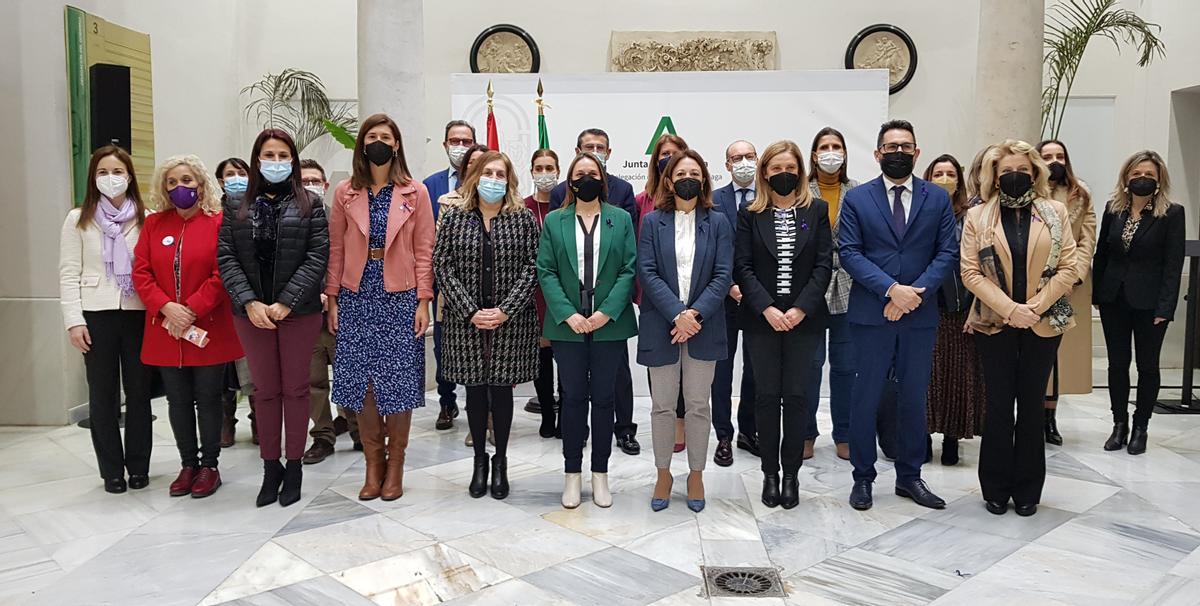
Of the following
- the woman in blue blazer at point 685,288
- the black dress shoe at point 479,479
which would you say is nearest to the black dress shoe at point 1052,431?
the woman in blue blazer at point 685,288

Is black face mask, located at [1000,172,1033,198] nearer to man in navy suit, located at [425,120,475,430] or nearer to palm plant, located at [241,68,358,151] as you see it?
man in navy suit, located at [425,120,475,430]

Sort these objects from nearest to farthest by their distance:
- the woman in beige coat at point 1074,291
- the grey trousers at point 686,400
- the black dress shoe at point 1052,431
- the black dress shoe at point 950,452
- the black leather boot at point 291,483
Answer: the grey trousers at point 686,400, the black leather boot at point 291,483, the woman in beige coat at point 1074,291, the black dress shoe at point 950,452, the black dress shoe at point 1052,431

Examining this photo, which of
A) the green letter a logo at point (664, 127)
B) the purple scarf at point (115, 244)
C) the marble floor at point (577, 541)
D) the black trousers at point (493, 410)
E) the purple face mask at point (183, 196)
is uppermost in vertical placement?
the green letter a logo at point (664, 127)

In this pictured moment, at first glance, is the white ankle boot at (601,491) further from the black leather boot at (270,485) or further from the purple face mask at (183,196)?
the purple face mask at (183,196)

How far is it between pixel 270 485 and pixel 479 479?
Result: 3.17 feet

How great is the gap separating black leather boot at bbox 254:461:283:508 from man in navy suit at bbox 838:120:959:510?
2.68 meters

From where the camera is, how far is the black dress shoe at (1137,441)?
16.8 feet

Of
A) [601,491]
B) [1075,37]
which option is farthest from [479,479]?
[1075,37]

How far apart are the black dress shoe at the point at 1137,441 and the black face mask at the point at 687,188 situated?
316cm

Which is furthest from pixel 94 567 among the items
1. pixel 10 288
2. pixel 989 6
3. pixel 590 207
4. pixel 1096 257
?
pixel 989 6

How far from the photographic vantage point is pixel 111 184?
4281mm

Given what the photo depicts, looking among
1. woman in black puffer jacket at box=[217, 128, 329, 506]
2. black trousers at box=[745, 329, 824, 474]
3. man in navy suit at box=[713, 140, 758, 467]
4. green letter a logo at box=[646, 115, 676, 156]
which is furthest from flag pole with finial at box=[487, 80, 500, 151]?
black trousers at box=[745, 329, 824, 474]

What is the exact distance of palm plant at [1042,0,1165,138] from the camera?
7418 millimetres

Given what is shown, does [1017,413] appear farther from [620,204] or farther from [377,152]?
[377,152]
